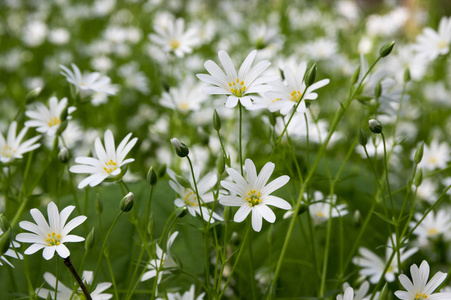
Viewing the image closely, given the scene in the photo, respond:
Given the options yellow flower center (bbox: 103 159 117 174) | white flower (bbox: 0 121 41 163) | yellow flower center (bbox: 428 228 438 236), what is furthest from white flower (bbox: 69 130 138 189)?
yellow flower center (bbox: 428 228 438 236)

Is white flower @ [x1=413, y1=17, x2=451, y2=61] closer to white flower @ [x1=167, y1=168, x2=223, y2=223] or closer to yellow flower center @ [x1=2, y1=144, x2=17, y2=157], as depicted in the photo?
white flower @ [x1=167, y1=168, x2=223, y2=223]

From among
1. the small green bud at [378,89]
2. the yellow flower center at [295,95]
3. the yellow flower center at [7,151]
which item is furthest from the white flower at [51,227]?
the small green bud at [378,89]

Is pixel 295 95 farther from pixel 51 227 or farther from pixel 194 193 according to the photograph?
pixel 51 227

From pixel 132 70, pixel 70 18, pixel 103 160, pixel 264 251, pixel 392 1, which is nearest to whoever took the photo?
pixel 103 160

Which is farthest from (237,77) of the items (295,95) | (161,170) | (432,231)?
(432,231)

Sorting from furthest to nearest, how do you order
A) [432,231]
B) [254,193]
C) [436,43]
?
[436,43] < [432,231] < [254,193]

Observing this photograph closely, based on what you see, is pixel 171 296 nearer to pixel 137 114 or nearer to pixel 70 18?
pixel 137 114

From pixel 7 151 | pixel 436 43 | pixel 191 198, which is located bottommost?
pixel 191 198

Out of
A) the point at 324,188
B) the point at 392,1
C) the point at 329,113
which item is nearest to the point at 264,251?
the point at 324,188
